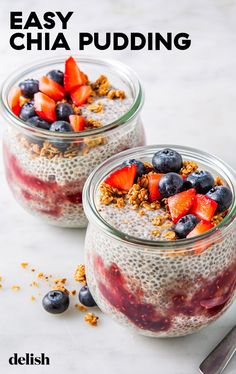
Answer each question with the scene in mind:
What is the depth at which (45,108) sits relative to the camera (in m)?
2.18

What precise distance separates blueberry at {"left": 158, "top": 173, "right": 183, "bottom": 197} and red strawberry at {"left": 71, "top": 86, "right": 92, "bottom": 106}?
0.44 meters

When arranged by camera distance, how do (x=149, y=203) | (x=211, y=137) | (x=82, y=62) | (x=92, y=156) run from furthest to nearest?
(x=211, y=137), (x=82, y=62), (x=92, y=156), (x=149, y=203)

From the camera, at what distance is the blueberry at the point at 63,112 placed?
2.19 metres

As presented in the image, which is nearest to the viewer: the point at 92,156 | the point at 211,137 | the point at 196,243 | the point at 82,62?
the point at 196,243

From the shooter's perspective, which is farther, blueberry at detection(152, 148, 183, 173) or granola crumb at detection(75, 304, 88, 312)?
granola crumb at detection(75, 304, 88, 312)

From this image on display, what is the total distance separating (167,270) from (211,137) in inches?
33.2

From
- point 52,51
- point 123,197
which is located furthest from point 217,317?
point 52,51

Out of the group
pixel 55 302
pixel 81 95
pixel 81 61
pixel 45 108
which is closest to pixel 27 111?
pixel 45 108

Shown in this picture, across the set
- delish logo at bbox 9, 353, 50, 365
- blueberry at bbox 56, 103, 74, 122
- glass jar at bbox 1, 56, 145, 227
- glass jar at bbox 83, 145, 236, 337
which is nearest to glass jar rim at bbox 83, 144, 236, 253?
glass jar at bbox 83, 145, 236, 337

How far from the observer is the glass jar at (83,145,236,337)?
1795mm

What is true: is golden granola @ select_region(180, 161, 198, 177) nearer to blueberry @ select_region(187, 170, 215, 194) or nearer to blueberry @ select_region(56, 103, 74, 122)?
blueberry @ select_region(187, 170, 215, 194)

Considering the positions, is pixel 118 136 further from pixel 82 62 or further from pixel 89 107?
pixel 82 62

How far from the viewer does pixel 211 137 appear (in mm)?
2564

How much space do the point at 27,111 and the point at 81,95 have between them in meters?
0.15
